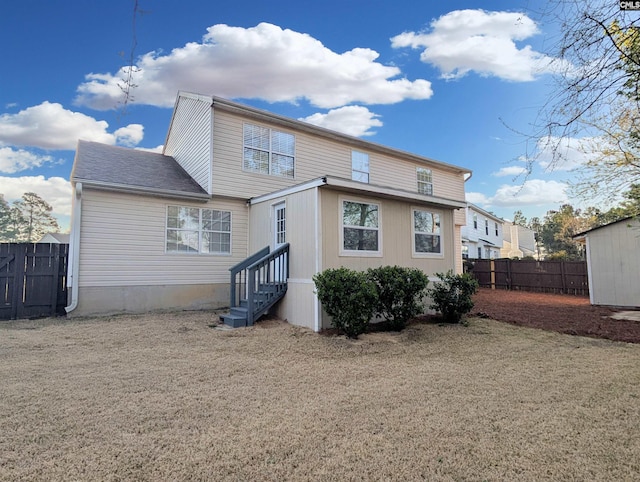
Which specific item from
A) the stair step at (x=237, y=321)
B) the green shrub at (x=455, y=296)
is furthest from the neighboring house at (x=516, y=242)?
the stair step at (x=237, y=321)

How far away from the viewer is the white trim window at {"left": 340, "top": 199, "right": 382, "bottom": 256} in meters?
7.60

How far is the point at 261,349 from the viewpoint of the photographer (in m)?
5.62

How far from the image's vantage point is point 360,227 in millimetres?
7816

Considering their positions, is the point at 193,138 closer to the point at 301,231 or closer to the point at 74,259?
the point at 74,259

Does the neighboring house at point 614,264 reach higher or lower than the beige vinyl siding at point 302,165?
lower

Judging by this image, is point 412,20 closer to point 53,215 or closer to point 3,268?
point 3,268

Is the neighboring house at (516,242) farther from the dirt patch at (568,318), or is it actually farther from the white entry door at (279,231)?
the white entry door at (279,231)

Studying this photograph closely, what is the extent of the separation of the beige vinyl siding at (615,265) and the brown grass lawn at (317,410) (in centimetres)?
615

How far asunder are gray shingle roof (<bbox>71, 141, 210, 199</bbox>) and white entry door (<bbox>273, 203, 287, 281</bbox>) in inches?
84.2

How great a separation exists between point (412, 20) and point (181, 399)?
7527 millimetres

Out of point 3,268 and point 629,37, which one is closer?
point 629,37

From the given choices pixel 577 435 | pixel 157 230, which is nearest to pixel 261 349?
pixel 577 435

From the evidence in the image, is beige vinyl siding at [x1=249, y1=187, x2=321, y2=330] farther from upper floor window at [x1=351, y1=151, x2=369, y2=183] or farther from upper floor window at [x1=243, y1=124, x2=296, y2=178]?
upper floor window at [x1=351, y1=151, x2=369, y2=183]

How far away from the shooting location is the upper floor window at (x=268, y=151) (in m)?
Result: 10.4
